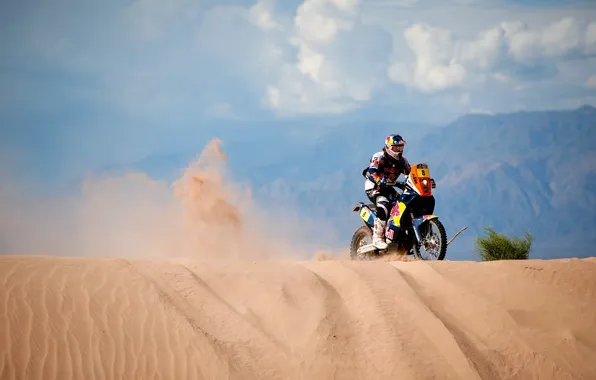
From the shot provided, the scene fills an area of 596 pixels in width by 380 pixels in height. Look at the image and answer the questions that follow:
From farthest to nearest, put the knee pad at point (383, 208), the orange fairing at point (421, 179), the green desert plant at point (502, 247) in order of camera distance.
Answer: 1. the green desert plant at point (502, 247)
2. the knee pad at point (383, 208)
3. the orange fairing at point (421, 179)

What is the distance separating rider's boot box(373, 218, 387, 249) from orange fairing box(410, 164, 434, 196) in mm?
974

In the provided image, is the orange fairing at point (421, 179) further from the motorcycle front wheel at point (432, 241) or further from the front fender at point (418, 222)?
the motorcycle front wheel at point (432, 241)

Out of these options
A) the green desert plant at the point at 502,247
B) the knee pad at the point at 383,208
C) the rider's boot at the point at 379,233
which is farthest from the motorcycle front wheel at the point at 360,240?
the green desert plant at the point at 502,247

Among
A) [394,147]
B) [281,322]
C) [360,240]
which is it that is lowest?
[281,322]

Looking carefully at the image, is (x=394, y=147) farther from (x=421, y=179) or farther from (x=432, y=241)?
(x=432, y=241)

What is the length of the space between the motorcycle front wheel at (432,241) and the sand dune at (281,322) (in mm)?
1163

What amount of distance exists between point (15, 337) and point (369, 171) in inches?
290

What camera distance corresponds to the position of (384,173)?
13031 mm

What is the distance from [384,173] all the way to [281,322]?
5.33m

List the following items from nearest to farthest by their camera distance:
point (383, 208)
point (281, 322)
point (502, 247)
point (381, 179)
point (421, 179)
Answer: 1. point (281, 322)
2. point (421, 179)
3. point (383, 208)
4. point (381, 179)
5. point (502, 247)

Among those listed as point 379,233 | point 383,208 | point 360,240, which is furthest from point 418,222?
point 360,240

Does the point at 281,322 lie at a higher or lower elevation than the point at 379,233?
lower

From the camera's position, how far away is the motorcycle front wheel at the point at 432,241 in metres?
11.6

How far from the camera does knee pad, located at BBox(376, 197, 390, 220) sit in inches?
499
